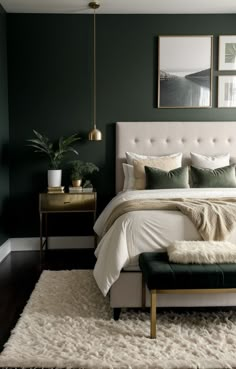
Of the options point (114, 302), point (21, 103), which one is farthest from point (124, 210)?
point (21, 103)

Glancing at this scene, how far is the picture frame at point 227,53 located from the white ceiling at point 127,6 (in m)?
0.32

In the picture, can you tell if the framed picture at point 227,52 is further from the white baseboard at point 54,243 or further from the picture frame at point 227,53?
the white baseboard at point 54,243

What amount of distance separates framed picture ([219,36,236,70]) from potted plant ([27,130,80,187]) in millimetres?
1979

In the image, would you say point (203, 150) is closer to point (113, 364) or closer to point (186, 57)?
point (186, 57)

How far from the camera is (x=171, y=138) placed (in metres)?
4.74

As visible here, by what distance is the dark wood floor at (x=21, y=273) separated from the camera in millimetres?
2828

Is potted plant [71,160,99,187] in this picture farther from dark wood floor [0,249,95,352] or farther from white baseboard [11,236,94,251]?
dark wood floor [0,249,95,352]

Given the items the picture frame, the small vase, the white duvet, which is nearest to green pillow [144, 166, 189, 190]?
the small vase

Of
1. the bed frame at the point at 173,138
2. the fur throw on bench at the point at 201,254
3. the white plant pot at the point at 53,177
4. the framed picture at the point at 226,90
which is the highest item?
the framed picture at the point at 226,90

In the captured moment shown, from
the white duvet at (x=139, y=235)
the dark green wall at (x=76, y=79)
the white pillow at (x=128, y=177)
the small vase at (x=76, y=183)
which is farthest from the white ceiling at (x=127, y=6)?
the white duvet at (x=139, y=235)

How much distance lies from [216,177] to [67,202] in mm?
1604

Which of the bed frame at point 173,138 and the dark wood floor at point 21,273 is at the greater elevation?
the bed frame at point 173,138

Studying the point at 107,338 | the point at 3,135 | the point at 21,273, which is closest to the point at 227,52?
the point at 3,135

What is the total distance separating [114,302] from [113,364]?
1.94ft
